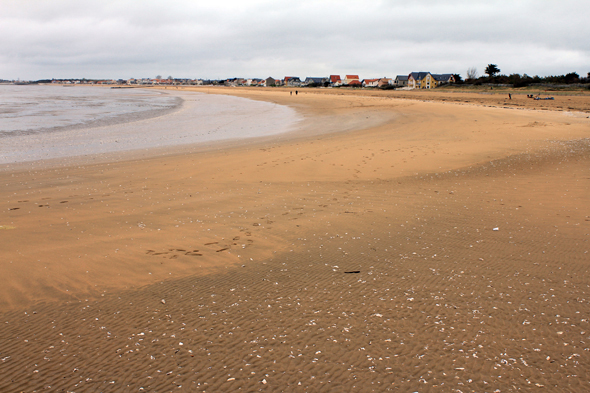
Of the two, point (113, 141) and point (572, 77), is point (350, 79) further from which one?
point (113, 141)

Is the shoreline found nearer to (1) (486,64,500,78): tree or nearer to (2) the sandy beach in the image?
(2) the sandy beach

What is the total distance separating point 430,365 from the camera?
10.8 feet

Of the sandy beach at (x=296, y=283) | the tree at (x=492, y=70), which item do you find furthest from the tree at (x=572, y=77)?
the sandy beach at (x=296, y=283)

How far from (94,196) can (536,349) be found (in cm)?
825

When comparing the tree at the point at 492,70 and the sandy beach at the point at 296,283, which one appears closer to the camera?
the sandy beach at the point at 296,283

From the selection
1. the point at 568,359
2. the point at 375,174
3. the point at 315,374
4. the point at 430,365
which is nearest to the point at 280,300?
the point at 315,374

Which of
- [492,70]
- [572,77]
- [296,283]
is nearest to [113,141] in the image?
[296,283]

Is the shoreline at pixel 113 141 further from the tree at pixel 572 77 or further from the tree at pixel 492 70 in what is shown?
the tree at pixel 492 70

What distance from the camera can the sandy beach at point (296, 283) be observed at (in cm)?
327

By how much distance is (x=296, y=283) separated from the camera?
15.4 ft

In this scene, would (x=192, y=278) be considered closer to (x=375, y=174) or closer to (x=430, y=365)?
(x=430, y=365)

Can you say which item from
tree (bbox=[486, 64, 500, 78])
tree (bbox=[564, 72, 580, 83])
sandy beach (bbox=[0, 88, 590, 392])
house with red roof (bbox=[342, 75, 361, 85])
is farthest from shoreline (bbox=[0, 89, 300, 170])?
house with red roof (bbox=[342, 75, 361, 85])

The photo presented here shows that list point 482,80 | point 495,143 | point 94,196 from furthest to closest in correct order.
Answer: point 482,80
point 495,143
point 94,196

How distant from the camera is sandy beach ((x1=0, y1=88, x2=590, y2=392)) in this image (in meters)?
3.27
